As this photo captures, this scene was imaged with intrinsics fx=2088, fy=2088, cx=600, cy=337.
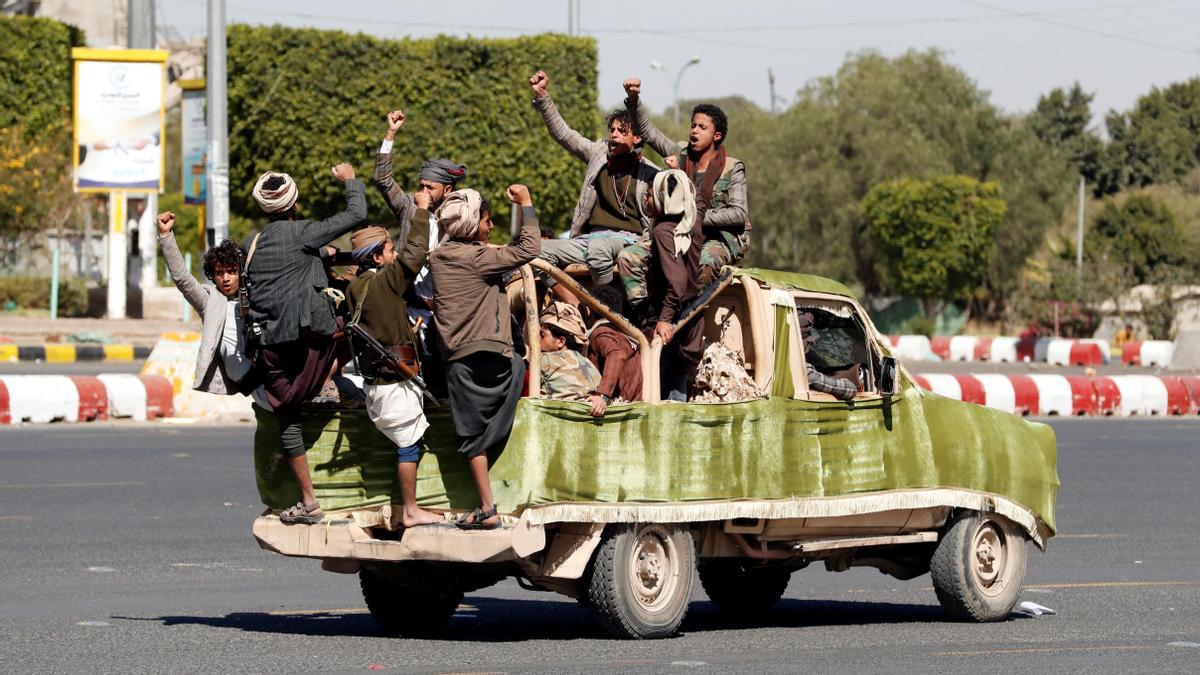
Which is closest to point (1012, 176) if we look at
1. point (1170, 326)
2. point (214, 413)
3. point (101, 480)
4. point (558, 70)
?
point (1170, 326)

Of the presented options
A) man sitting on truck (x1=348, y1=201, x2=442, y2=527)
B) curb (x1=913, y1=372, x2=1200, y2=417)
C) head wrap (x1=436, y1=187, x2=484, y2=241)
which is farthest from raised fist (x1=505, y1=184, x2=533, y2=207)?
curb (x1=913, y1=372, x2=1200, y2=417)

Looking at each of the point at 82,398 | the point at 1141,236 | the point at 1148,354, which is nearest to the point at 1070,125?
the point at 1141,236

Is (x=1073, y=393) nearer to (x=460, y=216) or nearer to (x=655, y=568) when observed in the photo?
(x=655, y=568)

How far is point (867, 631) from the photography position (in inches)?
420

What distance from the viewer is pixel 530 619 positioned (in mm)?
11164

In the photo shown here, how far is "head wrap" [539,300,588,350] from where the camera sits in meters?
10.1

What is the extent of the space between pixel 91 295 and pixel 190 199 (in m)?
4.20

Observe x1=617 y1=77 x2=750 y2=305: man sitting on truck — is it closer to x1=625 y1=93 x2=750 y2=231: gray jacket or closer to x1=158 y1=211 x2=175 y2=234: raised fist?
x1=625 y1=93 x2=750 y2=231: gray jacket

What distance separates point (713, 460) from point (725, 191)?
1.57m

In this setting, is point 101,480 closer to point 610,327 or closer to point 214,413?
point 214,413

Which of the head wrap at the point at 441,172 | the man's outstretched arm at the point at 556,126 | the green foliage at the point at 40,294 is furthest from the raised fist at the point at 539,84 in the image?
the green foliage at the point at 40,294

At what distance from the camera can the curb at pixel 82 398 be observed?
24.1 m

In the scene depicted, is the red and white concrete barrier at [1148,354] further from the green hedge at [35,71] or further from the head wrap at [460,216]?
the head wrap at [460,216]

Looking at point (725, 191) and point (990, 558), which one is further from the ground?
point (725, 191)
